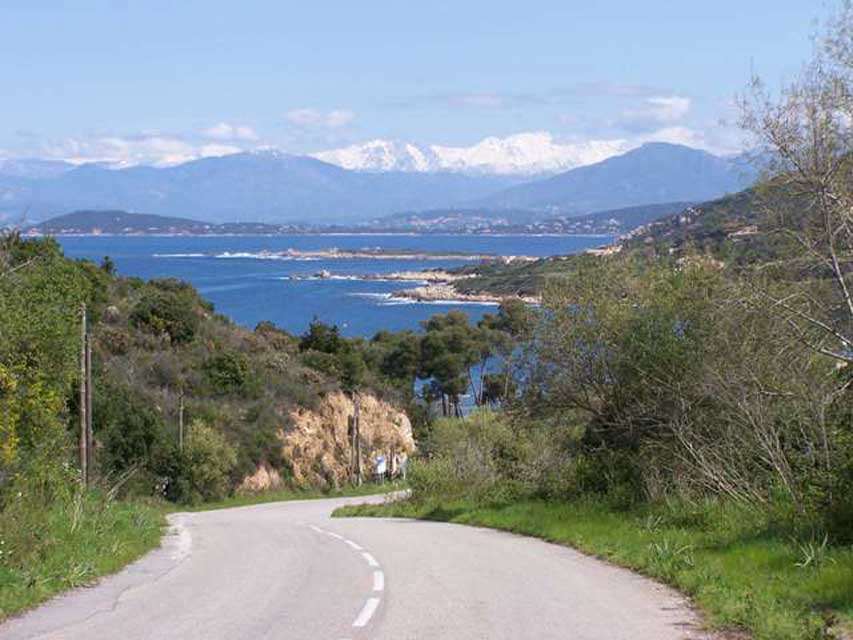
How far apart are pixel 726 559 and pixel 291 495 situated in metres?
41.7

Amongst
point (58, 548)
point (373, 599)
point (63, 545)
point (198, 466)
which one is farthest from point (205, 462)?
point (373, 599)

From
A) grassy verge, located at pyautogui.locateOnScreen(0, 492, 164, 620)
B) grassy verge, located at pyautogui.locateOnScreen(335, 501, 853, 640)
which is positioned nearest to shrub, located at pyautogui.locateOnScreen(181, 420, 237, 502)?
grassy verge, located at pyautogui.locateOnScreen(0, 492, 164, 620)

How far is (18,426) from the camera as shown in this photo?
15.2 m

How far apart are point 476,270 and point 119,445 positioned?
4764 inches

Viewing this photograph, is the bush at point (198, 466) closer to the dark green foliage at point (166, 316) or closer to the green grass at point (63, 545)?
the dark green foliage at point (166, 316)

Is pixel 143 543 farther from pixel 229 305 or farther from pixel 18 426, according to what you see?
pixel 229 305

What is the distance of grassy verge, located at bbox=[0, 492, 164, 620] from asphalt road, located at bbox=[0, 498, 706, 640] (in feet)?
0.97

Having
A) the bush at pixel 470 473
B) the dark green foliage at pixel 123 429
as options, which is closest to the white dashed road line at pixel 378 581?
the bush at pixel 470 473

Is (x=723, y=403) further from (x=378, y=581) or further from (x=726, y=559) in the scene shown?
(x=378, y=581)

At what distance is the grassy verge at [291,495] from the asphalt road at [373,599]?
30.1m

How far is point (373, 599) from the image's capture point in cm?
1089

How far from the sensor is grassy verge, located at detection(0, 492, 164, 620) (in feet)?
37.2

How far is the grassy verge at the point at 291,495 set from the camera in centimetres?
4606

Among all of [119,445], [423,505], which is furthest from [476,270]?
[423,505]
